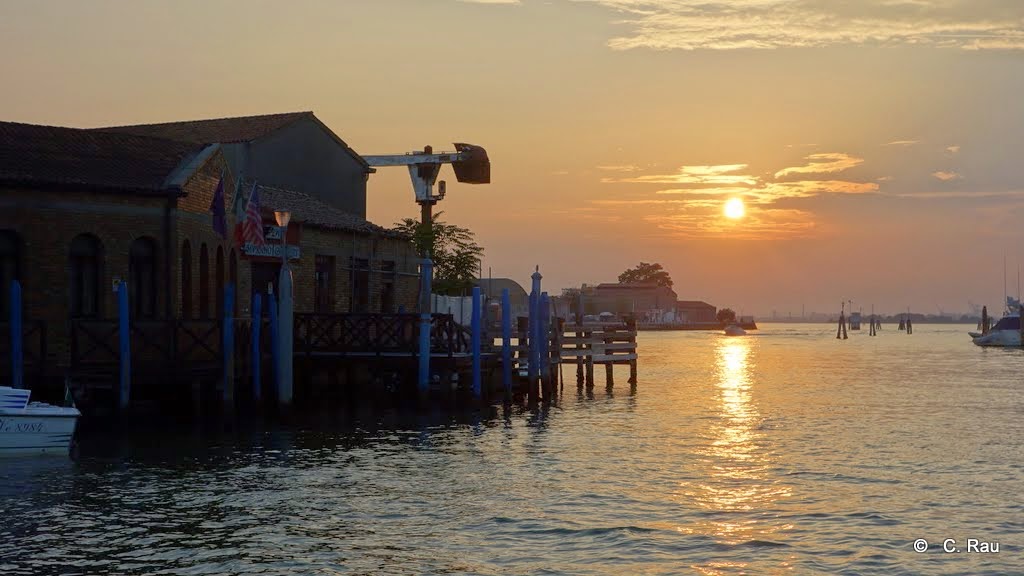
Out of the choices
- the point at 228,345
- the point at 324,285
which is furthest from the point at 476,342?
the point at 324,285

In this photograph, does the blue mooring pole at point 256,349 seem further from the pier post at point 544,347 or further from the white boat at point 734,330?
the white boat at point 734,330

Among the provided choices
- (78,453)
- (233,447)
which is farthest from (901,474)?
(78,453)

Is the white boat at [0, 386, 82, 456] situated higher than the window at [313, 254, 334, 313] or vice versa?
the window at [313, 254, 334, 313]

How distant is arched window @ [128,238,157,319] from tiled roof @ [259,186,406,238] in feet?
28.9

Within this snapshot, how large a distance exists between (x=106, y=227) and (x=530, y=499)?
14.4 metres

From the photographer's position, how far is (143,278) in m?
29.6

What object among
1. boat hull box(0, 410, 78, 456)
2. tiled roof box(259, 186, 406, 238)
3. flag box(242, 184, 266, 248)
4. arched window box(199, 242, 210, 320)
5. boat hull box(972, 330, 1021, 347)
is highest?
tiled roof box(259, 186, 406, 238)

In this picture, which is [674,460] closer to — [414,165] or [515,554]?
[515,554]

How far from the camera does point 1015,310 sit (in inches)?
4269

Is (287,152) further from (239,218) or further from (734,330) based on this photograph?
(734,330)

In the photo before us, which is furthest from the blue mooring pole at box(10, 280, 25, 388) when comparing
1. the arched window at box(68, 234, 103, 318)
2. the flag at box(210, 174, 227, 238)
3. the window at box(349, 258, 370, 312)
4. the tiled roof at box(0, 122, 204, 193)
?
the window at box(349, 258, 370, 312)

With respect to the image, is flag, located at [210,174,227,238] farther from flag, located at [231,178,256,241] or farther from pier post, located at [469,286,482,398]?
pier post, located at [469,286,482,398]

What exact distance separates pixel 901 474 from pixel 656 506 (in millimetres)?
6030

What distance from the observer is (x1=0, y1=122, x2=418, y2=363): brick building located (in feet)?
90.7
